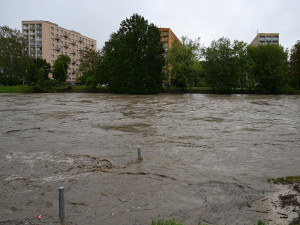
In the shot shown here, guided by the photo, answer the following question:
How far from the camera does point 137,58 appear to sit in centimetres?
5272

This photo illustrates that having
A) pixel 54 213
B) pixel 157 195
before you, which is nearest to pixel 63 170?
pixel 54 213

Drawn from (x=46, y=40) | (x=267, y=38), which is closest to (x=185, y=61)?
(x=46, y=40)

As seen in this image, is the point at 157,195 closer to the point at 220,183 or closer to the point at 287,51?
the point at 220,183

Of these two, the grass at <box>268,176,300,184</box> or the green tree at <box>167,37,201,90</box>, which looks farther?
the green tree at <box>167,37,201,90</box>

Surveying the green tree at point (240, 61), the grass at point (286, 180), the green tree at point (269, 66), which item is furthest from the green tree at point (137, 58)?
the grass at point (286, 180)

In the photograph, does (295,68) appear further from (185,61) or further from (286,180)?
(286,180)

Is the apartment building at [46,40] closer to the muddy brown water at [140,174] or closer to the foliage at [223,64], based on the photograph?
the foliage at [223,64]

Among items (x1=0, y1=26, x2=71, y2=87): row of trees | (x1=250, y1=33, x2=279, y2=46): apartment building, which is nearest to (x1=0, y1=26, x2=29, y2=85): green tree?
(x1=0, y1=26, x2=71, y2=87): row of trees

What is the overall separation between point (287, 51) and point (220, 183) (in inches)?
2461

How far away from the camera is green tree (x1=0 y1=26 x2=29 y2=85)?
72312 mm

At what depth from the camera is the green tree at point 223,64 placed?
179ft

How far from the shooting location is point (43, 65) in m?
97.1

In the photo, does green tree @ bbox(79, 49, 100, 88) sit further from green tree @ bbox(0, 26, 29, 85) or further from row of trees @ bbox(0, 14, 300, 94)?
green tree @ bbox(0, 26, 29, 85)

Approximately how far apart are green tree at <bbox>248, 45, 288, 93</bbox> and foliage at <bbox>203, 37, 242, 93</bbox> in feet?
13.9
